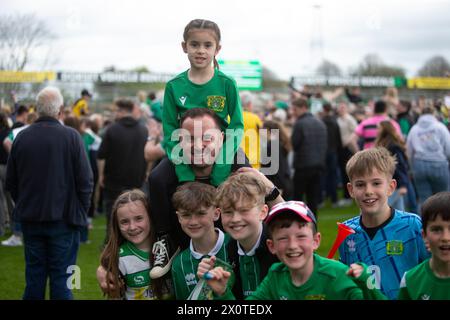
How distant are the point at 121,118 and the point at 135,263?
6.31m

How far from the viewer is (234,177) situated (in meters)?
3.70

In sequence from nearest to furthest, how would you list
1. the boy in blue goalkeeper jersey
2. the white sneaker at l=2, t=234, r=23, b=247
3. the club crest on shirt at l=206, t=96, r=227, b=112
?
1. the boy in blue goalkeeper jersey
2. the club crest on shirt at l=206, t=96, r=227, b=112
3. the white sneaker at l=2, t=234, r=23, b=247

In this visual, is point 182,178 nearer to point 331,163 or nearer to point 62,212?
point 62,212

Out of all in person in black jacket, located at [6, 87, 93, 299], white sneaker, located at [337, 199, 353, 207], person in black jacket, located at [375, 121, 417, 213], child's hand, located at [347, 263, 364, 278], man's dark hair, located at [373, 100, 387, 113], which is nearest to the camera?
child's hand, located at [347, 263, 364, 278]

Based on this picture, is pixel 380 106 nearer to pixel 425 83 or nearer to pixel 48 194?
pixel 48 194

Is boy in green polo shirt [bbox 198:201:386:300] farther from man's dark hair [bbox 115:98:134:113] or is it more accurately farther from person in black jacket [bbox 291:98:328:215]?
person in black jacket [bbox 291:98:328:215]

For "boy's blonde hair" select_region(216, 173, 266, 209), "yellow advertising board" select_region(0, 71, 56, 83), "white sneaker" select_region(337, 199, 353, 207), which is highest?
"yellow advertising board" select_region(0, 71, 56, 83)

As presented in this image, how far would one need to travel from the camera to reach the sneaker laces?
157 inches

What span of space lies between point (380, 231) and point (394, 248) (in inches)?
5.4

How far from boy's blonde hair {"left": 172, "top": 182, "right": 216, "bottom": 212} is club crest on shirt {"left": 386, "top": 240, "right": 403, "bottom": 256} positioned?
1.11 metres

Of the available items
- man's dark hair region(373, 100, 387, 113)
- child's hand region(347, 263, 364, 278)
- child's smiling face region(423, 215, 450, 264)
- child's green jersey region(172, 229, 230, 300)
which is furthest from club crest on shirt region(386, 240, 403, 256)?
man's dark hair region(373, 100, 387, 113)

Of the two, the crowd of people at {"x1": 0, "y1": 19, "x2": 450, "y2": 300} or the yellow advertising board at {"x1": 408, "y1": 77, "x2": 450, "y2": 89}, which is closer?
the crowd of people at {"x1": 0, "y1": 19, "x2": 450, "y2": 300}

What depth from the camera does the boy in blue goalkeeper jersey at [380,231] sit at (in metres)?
3.92
